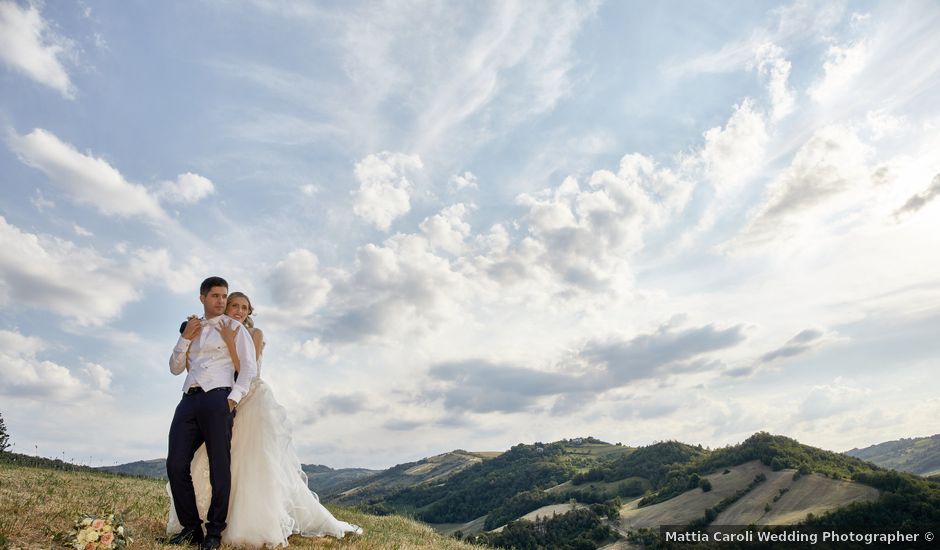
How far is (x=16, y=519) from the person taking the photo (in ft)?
21.8

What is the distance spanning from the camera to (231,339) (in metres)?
7.54

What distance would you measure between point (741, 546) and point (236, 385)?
4921 inches

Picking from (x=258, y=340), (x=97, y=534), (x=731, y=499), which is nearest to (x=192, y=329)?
(x=258, y=340)

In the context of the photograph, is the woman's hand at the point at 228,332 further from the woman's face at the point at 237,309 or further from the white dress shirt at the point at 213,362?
the woman's face at the point at 237,309

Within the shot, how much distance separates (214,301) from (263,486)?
2.84m

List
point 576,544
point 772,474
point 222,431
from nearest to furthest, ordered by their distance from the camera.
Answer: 1. point 222,431
2. point 576,544
3. point 772,474

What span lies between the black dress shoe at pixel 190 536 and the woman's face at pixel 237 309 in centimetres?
295

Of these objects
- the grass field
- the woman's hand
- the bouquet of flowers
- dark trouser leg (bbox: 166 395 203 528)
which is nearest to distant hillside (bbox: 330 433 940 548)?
the grass field

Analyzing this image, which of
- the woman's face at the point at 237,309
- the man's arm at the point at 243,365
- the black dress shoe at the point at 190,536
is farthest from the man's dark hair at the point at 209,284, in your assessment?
the black dress shoe at the point at 190,536

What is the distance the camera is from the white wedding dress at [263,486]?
7656mm

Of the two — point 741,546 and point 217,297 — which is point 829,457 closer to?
point 741,546

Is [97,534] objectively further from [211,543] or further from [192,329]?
[192,329]

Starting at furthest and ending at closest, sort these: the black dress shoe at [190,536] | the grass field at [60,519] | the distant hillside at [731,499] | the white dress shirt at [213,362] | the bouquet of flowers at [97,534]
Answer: the distant hillside at [731,499] < the white dress shirt at [213,362] < the black dress shoe at [190,536] < the grass field at [60,519] < the bouquet of flowers at [97,534]

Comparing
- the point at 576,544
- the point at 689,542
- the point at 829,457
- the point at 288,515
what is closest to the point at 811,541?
the point at 689,542
